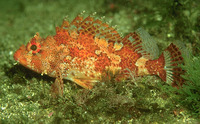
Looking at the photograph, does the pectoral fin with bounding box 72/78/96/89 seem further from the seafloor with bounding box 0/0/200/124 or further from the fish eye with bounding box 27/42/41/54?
the fish eye with bounding box 27/42/41/54

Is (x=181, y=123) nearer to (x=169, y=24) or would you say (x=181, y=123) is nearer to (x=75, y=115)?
(x=75, y=115)

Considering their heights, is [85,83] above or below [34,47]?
below

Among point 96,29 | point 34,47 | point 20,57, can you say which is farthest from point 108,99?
point 20,57

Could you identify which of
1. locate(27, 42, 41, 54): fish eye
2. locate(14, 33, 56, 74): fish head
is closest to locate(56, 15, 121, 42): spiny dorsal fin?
locate(14, 33, 56, 74): fish head

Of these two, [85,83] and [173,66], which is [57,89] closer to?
[85,83]

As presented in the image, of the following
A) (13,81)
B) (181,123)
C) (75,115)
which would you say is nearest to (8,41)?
(13,81)

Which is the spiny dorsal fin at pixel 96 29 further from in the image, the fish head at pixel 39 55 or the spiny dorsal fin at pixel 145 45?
the fish head at pixel 39 55
